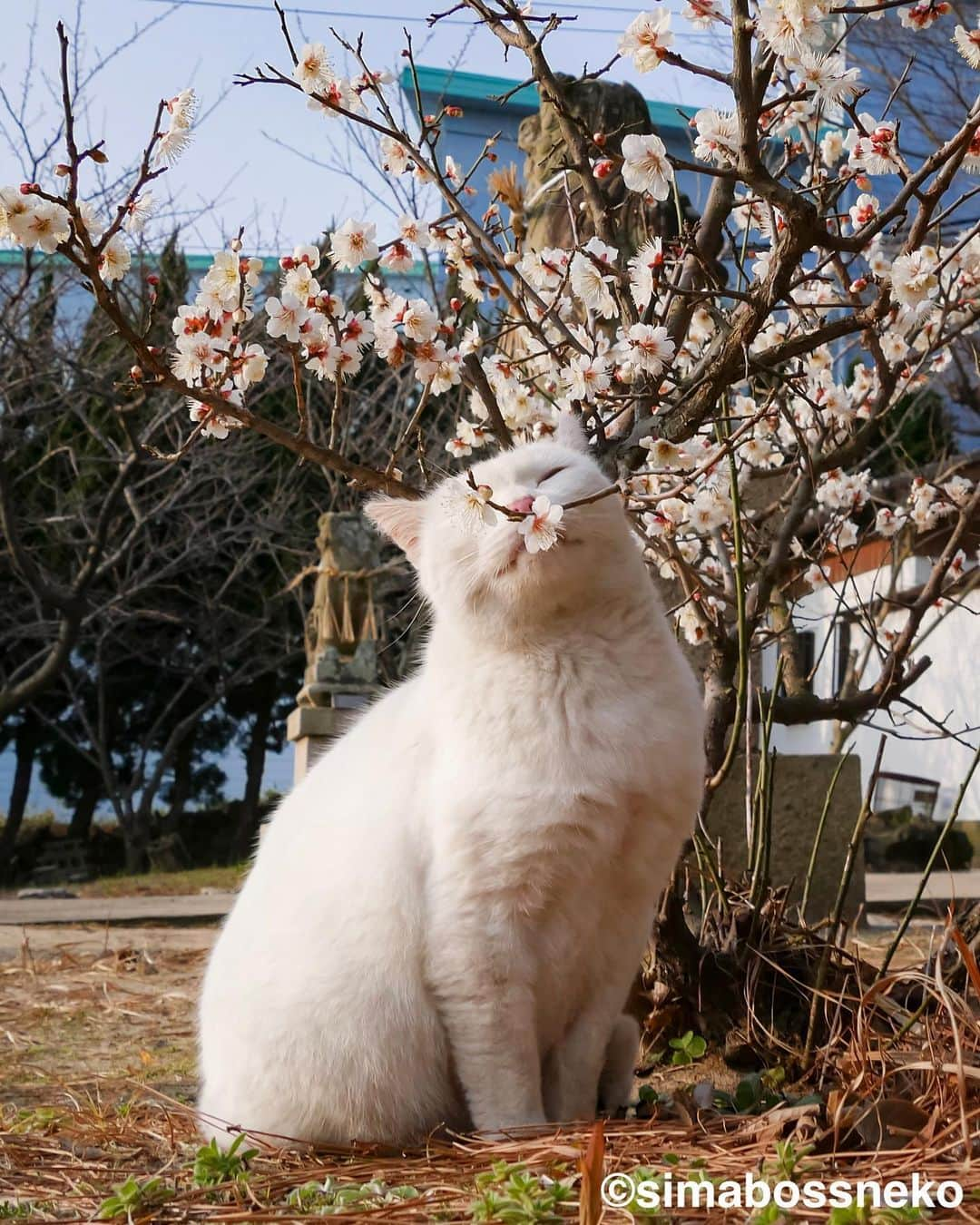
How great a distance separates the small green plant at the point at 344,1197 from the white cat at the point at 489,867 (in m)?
0.24

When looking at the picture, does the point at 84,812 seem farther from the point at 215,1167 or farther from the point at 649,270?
the point at 649,270

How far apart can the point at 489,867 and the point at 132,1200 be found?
0.71 metres

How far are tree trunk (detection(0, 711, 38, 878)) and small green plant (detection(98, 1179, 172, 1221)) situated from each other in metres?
12.0

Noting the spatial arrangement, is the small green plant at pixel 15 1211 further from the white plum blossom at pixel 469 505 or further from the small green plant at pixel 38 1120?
the white plum blossom at pixel 469 505

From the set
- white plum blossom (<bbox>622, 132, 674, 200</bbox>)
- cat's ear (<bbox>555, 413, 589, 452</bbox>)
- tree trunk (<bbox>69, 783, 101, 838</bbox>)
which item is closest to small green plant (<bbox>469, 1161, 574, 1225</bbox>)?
cat's ear (<bbox>555, 413, 589, 452</bbox>)

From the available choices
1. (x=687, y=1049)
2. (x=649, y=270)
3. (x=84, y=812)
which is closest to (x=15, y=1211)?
(x=687, y=1049)

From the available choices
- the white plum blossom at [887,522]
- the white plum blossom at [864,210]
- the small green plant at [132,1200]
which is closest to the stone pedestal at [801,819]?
the white plum blossom at [887,522]

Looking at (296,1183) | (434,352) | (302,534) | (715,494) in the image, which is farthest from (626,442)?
(302,534)

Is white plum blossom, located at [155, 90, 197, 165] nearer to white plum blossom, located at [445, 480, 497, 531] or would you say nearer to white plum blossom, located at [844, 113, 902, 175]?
white plum blossom, located at [445, 480, 497, 531]

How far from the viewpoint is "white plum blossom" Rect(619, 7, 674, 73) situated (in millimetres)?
1920

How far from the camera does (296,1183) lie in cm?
191

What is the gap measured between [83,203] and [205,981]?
1.54 metres

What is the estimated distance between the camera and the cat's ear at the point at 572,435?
240cm

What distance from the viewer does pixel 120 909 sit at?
295 inches
